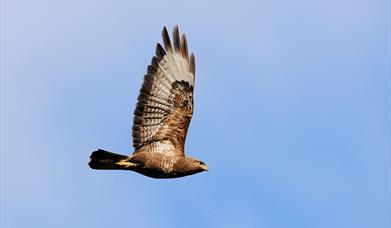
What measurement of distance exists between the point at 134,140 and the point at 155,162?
2.82 feet

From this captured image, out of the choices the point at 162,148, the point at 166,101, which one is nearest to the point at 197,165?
the point at 162,148

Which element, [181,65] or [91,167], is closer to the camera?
[91,167]

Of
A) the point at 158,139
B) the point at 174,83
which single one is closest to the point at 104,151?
the point at 158,139

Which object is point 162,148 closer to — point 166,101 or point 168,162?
point 168,162

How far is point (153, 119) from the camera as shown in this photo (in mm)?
15508

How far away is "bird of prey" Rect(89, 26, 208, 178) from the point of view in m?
14.7

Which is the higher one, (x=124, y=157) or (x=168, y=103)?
→ (x=168, y=103)

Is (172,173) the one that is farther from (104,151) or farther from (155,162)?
(104,151)

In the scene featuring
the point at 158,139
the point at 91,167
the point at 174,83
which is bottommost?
the point at 91,167

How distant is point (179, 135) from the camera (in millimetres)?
15391

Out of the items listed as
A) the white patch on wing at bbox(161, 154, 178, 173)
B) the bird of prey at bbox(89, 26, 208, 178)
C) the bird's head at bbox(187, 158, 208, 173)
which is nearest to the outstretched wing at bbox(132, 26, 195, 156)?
the bird of prey at bbox(89, 26, 208, 178)

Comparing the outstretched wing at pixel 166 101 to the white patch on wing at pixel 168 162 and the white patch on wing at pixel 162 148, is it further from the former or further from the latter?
the white patch on wing at pixel 168 162

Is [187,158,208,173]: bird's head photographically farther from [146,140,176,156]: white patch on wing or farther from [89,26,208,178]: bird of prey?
[146,140,176,156]: white patch on wing

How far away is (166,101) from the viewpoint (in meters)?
15.7
